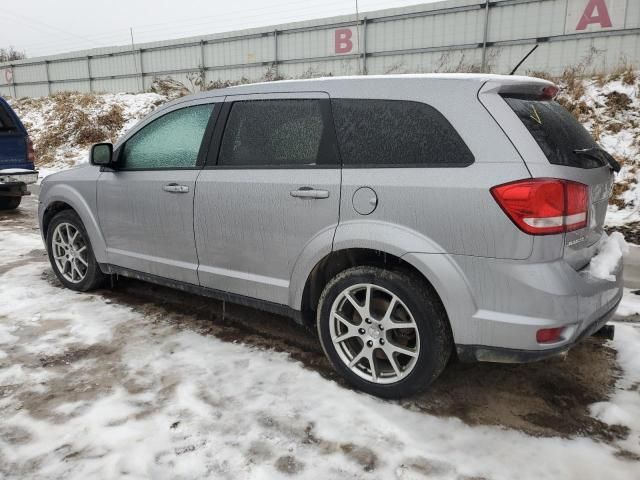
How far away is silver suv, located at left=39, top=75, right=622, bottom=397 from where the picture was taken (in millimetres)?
2342

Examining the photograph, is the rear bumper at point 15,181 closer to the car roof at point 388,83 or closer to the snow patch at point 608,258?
the car roof at point 388,83

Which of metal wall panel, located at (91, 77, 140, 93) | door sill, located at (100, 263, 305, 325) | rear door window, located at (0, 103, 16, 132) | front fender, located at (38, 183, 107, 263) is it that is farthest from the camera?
metal wall panel, located at (91, 77, 140, 93)

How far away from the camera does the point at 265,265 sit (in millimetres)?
3176

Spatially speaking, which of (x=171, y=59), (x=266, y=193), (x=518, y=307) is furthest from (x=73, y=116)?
(x=518, y=307)

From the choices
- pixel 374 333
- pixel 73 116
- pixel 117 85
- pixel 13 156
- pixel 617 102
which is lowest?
pixel 374 333

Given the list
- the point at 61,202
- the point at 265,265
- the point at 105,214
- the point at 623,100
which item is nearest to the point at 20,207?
the point at 61,202

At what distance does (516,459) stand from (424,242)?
108cm

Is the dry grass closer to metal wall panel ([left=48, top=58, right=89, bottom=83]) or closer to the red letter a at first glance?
the red letter a

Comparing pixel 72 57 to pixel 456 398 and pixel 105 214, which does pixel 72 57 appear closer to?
pixel 105 214

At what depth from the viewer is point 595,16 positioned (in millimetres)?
12125

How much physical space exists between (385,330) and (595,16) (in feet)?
41.7

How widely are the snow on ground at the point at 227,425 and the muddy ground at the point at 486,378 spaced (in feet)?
0.23

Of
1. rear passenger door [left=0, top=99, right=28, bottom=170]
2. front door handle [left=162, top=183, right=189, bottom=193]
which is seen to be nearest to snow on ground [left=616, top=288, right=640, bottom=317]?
front door handle [left=162, top=183, right=189, bottom=193]

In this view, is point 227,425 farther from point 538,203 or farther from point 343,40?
point 343,40
